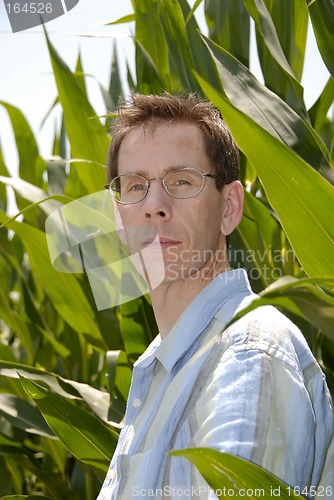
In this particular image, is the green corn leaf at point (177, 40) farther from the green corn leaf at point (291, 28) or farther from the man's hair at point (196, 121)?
the man's hair at point (196, 121)

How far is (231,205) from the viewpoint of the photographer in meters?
0.82

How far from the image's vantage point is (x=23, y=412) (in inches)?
42.6

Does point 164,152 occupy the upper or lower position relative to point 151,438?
upper

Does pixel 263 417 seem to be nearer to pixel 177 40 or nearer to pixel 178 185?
pixel 178 185

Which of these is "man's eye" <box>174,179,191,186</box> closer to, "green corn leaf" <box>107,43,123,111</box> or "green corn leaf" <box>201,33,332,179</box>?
"green corn leaf" <box>201,33,332,179</box>

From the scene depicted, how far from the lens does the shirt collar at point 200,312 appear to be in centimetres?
68

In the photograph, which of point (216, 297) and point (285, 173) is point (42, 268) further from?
point (285, 173)

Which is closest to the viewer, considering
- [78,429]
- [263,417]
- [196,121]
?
[263,417]

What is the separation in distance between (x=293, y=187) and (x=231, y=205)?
0.78 ft

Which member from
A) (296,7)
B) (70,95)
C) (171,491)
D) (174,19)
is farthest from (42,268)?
(171,491)

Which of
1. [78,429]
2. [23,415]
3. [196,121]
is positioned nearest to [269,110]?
[196,121]

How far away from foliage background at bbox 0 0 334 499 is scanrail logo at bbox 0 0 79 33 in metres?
0.05

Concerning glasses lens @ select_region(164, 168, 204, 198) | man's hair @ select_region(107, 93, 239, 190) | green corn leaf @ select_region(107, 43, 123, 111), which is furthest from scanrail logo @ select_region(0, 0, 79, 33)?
glasses lens @ select_region(164, 168, 204, 198)

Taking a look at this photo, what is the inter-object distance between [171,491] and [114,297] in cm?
59
